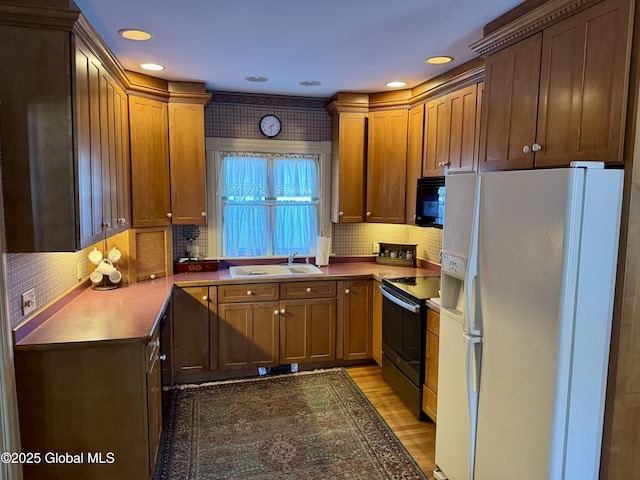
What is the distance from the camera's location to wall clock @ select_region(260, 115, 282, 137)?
13.8 ft

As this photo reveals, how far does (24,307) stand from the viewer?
2178 mm

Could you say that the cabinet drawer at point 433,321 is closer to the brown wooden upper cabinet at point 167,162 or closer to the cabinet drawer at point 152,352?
the cabinet drawer at point 152,352

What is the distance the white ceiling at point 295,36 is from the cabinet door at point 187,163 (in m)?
0.31

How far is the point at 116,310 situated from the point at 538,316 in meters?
2.36

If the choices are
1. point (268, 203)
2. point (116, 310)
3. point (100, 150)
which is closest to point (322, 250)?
point (268, 203)

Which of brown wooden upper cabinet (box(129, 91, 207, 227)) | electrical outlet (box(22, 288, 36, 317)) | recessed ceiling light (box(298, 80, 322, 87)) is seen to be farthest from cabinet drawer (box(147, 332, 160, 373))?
recessed ceiling light (box(298, 80, 322, 87))

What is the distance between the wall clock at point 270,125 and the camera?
420 centimetres

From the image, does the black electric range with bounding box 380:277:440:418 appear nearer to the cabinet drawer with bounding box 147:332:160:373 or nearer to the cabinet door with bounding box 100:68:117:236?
the cabinet drawer with bounding box 147:332:160:373

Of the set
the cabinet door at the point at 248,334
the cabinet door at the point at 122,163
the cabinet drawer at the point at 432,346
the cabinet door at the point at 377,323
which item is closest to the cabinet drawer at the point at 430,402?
the cabinet drawer at the point at 432,346

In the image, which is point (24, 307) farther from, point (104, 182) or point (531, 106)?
point (531, 106)

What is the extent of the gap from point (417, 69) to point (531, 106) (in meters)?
1.36

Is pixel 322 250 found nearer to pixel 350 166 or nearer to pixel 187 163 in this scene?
pixel 350 166

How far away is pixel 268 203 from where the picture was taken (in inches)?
169

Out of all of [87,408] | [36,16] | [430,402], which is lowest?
[430,402]
